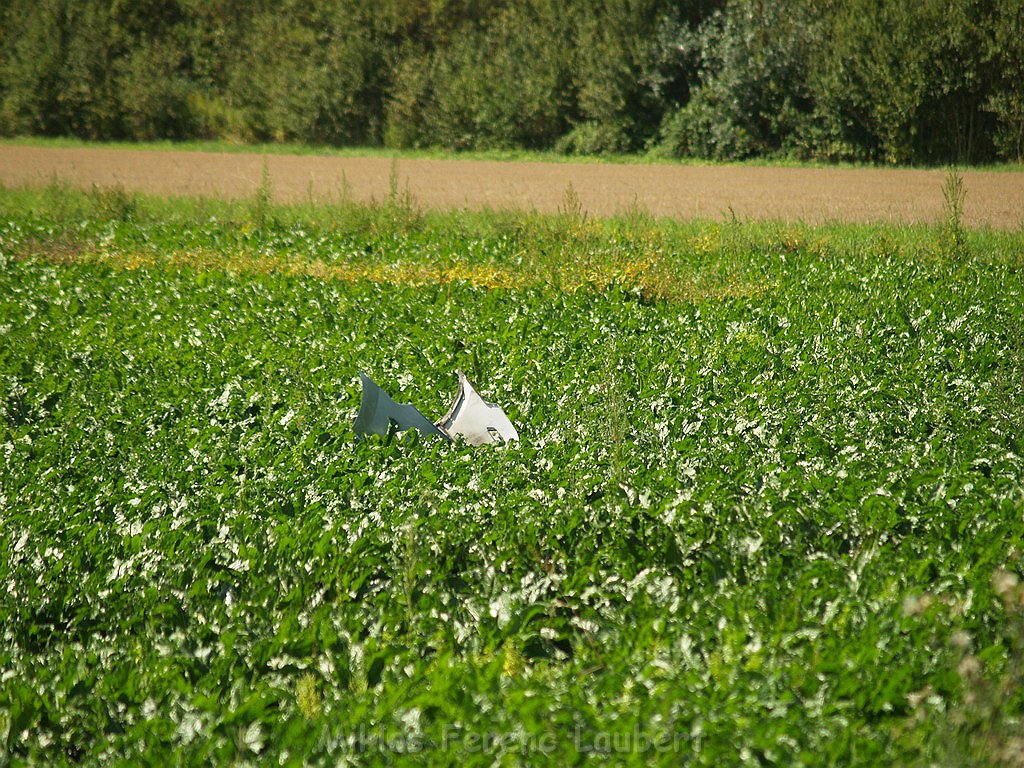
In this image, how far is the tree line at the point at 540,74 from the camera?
2608cm

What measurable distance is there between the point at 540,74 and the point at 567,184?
1205 centimetres

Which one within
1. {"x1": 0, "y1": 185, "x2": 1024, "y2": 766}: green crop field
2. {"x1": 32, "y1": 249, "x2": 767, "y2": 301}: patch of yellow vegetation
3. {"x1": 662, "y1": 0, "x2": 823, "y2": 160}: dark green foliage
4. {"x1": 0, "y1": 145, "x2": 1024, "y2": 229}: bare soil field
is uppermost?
{"x1": 662, "y1": 0, "x2": 823, "y2": 160}: dark green foliage

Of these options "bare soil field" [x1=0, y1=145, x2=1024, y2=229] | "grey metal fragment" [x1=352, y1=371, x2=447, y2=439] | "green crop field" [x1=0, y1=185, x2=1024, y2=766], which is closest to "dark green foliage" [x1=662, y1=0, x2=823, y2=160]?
"bare soil field" [x1=0, y1=145, x2=1024, y2=229]

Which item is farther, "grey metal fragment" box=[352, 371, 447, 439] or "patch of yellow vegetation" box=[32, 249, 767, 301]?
"patch of yellow vegetation" box=[32, 249, 767, 301]

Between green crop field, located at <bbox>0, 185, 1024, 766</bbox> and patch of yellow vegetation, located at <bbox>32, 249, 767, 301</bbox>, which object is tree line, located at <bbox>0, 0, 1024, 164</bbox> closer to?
patch of yellow vegetation, located at <bbox>32, 249, 767, 301</bbox>

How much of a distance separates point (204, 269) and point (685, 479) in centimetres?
925

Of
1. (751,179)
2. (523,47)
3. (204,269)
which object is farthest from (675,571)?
(523,47)

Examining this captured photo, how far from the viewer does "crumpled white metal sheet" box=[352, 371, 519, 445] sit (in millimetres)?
6340

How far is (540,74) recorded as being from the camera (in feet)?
115

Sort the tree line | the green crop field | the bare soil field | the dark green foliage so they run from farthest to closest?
the dark green foliage, the tree line, the bare soil field, the green crop field

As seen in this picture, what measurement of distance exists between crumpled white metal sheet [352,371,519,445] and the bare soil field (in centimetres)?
807

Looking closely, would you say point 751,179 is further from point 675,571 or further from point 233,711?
point 233,711

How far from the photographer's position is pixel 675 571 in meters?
4.55

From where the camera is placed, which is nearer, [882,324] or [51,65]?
[882,324]
